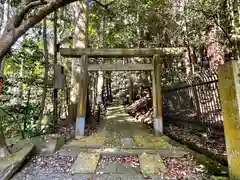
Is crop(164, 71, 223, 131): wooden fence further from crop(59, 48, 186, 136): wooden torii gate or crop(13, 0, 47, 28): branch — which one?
crop(13, 0, 47, 28): branch

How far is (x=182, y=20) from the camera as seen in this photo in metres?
8.57

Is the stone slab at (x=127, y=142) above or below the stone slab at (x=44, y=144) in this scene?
below

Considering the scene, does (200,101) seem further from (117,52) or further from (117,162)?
(117,52)

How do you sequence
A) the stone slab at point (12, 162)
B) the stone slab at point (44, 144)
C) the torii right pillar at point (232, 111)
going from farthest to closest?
the stone slab at point (44, 144)
the stone slab at point (12, 162)
the torii right pillar at point (232, 111)

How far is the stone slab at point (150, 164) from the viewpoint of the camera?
11.8ft

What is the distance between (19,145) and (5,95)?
9.43 feet

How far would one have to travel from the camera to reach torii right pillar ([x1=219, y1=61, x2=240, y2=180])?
271 centimetres

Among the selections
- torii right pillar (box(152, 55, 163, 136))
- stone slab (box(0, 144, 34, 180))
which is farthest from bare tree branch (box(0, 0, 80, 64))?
torii right pillar (box(152, 55, 163, 136))

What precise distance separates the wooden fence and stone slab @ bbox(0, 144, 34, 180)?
3898 mm

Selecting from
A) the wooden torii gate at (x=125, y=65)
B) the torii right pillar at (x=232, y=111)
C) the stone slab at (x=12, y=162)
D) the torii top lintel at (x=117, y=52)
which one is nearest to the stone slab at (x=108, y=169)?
the stone slab at (x=12, y=162)

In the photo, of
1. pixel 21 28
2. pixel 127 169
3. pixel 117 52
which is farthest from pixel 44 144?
pixel 117 52

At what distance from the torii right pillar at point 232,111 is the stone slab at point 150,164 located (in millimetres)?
1231

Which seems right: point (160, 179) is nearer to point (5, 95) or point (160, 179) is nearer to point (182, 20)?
point (5, 95)

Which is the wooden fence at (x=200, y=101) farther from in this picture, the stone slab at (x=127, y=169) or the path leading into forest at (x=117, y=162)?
the stone slab at (x=127, y=169)
